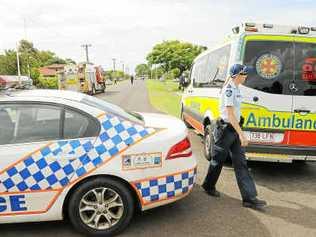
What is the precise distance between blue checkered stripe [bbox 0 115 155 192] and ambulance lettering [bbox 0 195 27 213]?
3.3 inches

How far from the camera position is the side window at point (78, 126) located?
381 centimetres

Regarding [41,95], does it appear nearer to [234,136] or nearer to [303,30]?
[234,136]

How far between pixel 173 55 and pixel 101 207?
113ft

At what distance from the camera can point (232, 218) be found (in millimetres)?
4316

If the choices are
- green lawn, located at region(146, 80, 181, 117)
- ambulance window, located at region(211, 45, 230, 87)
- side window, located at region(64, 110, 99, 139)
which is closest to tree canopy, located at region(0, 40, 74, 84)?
green lawn, located at region(146, 80, 181, 117)

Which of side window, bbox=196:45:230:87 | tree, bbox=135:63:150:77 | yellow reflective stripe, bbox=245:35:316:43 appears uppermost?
yellow reflective stripe, bbox=245:35:316:43

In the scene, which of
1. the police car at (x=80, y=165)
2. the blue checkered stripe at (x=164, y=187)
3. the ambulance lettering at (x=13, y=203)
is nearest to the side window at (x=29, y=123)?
the police car at (x=80, y=165)

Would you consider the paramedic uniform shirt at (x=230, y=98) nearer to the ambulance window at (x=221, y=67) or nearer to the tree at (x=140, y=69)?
the ambulance window at (x=221, y=67)

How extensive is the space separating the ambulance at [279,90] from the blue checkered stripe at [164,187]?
5.57 feet

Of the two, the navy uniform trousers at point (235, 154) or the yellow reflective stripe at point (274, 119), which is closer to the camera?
the navy uniform trousers at point (235, 154)

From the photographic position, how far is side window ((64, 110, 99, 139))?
3.81 metres

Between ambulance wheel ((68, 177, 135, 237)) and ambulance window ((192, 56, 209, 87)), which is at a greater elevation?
ambulance window ((192, 56, 209, 87))

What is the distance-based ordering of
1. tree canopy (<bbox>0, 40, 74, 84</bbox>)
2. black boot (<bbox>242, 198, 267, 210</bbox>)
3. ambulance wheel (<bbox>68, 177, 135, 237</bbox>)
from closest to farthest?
ambulance wheel (<bbox>68, 177, 135, 237</bbox>), black boot (<bbox>242, 198, 267, 210</bbox>), tree canopy (<bbox>0, 40, 74, 84</bbox>)

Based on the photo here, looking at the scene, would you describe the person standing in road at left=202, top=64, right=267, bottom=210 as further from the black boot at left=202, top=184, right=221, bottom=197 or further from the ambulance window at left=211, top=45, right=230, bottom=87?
the ambulance window at left=211, top=45, right=230, bottom=87
